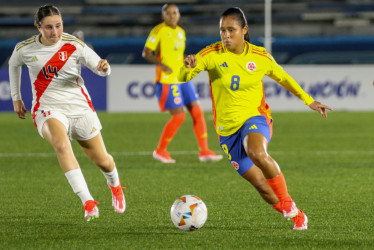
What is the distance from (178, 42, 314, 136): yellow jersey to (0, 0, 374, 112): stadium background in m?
14.5

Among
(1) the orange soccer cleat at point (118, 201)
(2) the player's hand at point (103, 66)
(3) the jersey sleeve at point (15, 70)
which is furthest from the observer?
(1) the orange soccer cleat at point (118, 201)

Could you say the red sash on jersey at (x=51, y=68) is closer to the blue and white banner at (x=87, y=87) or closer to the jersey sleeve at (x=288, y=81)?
the jersey sleeve at (x=288, y=81)

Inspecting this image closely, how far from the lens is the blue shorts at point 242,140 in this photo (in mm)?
5617

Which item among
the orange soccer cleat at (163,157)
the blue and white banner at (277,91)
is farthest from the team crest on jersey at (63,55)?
the blue and white banner at (277,91)

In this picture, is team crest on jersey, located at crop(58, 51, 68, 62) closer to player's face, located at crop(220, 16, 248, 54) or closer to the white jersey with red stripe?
the white jersey with red stripe

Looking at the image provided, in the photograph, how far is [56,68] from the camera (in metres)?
6.00

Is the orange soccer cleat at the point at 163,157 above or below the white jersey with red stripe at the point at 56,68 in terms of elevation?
below

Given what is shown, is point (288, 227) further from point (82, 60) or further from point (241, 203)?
point (82, 60)

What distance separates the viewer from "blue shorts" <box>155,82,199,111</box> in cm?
1049

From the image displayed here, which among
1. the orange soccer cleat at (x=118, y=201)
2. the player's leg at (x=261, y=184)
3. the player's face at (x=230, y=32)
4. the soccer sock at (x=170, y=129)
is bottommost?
the soccer sock at (x=170, y=129)

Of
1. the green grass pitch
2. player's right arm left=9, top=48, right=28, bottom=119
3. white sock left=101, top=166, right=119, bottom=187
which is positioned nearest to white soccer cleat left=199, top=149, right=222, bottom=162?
the green grass pitch

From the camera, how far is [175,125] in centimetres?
1060

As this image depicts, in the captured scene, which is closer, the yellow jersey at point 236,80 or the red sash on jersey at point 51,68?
the yellow jersey at point 236,80

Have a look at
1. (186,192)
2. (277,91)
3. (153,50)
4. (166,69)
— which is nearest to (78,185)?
(186,192)
